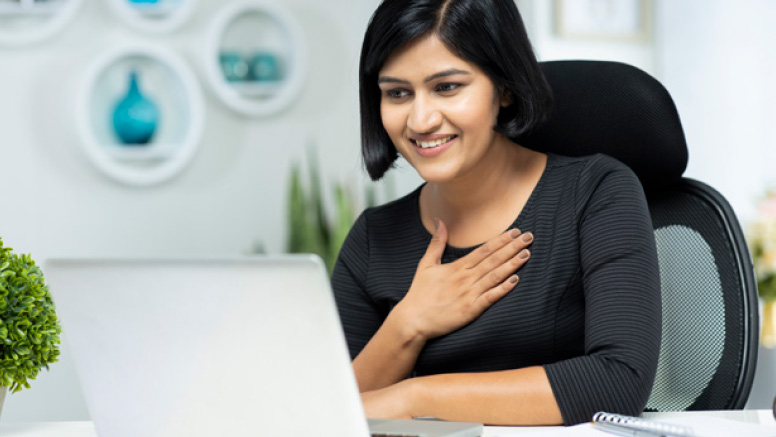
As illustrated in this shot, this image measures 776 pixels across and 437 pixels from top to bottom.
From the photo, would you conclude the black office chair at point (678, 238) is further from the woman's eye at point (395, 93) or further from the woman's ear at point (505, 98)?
the woman's eye at point (395, 93)

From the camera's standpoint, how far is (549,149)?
4.94 ft

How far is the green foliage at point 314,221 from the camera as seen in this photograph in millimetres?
3268

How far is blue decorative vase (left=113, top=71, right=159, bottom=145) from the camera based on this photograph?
306cm

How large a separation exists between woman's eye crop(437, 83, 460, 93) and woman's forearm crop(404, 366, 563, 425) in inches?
17.7

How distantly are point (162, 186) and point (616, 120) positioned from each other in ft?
7.10

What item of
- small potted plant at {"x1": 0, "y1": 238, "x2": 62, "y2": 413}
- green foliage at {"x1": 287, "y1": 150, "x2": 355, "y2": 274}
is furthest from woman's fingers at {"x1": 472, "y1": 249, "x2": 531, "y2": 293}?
green foliage at {"x1": 287, "y1": 150, "x2": 355, "y2": 274}

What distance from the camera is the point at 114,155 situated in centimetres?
306

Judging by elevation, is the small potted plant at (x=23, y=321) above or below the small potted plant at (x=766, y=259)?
above

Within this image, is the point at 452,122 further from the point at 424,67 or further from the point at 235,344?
the point at 235,344

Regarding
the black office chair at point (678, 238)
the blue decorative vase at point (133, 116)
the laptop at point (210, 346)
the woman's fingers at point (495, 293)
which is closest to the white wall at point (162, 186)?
the blue decorative vase at point (133, 116)

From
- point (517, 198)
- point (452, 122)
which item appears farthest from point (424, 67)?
point (517, 198)

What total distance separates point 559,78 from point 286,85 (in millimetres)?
→ 2164

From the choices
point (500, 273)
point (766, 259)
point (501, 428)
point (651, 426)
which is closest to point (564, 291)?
point (500, 273)

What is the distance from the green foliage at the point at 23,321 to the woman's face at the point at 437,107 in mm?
569
